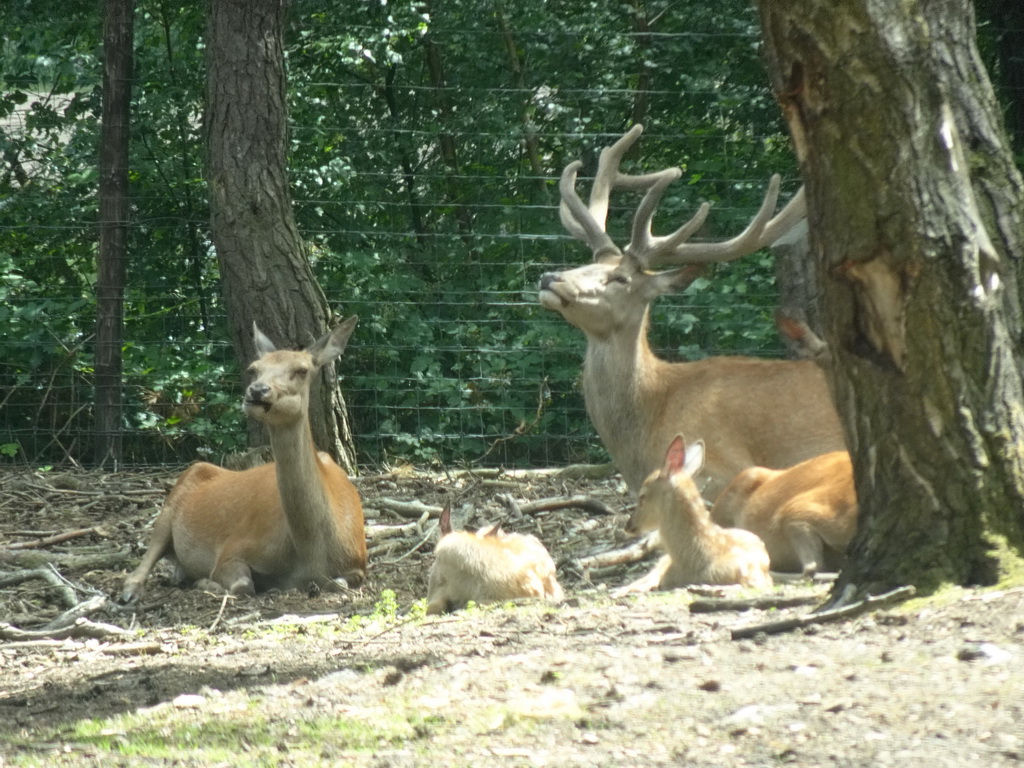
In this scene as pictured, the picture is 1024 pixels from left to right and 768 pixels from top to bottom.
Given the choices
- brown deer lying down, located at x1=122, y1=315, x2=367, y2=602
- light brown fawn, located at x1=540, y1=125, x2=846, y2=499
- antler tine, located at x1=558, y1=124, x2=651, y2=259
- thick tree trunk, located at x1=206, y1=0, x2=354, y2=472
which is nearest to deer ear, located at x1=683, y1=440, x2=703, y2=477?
light brown fawn, located at x1=540, y1=125, x2=846, y2=499

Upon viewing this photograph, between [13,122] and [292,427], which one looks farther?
[13,122]

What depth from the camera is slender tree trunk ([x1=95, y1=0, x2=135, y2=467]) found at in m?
10.9

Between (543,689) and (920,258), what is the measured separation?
1.61 meters

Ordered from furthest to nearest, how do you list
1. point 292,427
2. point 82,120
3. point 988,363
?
point 82,120, point 292,427, point 988,363

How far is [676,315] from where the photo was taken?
10984 millimetres

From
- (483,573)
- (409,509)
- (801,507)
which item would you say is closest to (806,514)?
(801,507)

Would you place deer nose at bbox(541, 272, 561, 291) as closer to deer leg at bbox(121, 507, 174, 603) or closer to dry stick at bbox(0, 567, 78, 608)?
deer leg at bbox(121, 507, 174, 603)

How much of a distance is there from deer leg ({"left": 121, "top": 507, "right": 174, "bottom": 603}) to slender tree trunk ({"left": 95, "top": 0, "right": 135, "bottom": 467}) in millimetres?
2401

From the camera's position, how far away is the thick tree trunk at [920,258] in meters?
4.30

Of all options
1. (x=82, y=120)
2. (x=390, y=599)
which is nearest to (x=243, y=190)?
(x=82, y=120)

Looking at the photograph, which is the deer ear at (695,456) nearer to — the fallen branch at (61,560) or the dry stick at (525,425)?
the fallen branch at (61,560)

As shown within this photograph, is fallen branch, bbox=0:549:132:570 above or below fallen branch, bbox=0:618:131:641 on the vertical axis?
above

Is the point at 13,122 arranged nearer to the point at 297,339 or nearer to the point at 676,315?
the point at 297,339

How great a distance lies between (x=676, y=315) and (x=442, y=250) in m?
2.08
